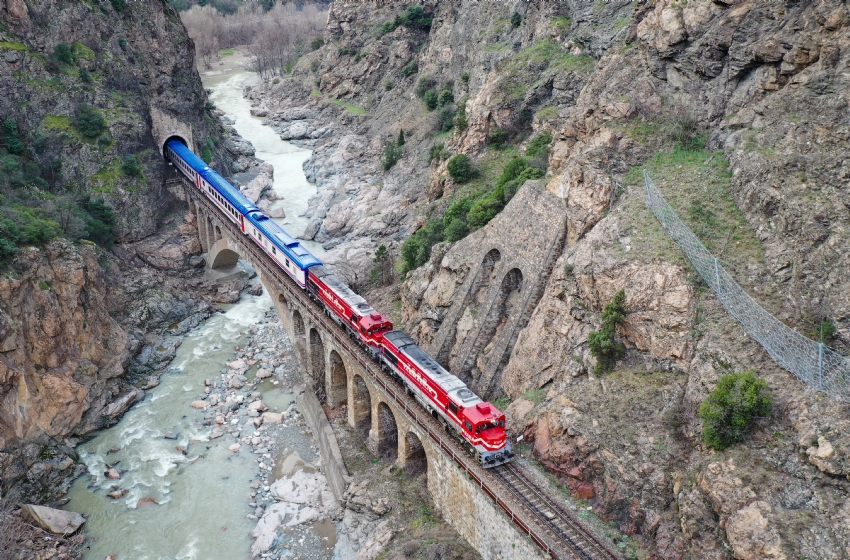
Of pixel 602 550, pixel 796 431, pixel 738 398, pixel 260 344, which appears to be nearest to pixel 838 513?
pixel 796 431

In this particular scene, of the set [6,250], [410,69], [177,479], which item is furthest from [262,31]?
[177,479]

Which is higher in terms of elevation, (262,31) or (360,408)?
(262,31)

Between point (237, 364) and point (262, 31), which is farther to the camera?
point (262, 31)

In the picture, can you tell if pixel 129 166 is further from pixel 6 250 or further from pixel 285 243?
pixel 285 243

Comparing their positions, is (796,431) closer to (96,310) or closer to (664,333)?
(664,333)

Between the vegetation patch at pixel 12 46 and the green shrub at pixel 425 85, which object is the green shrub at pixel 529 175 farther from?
the vegetation patch at pixel 12 46
